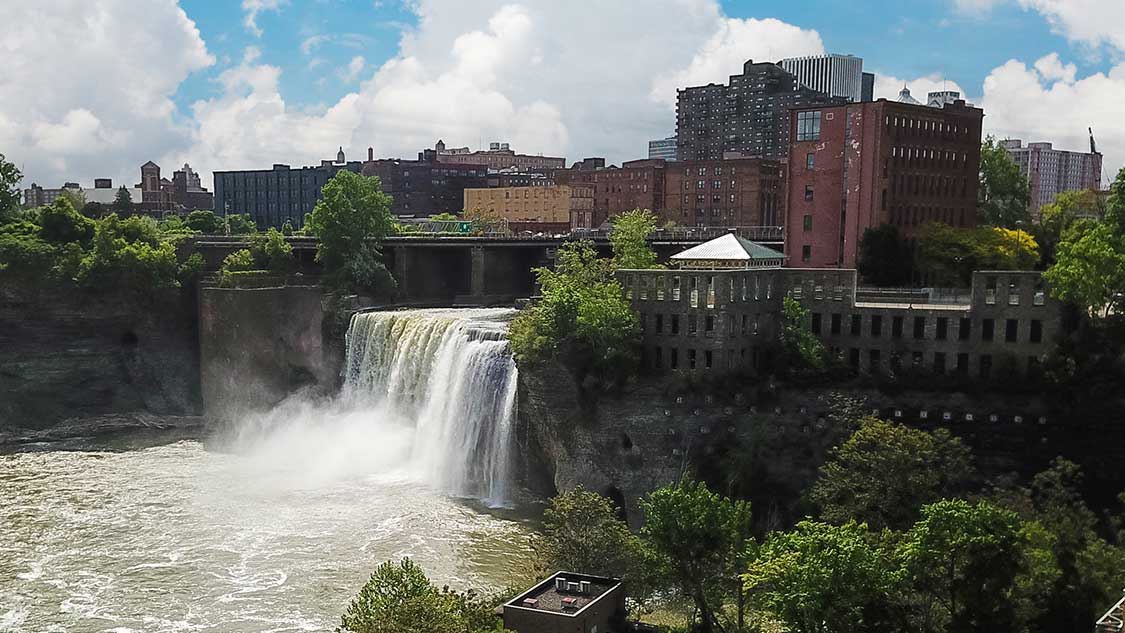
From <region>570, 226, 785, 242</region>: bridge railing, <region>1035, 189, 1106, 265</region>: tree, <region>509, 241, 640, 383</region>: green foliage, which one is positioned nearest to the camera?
<region>509, 241, 640, 383</region>: green foliage

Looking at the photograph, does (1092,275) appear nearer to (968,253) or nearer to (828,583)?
(968,253)

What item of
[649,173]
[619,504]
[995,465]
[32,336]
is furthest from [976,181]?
[32,336]

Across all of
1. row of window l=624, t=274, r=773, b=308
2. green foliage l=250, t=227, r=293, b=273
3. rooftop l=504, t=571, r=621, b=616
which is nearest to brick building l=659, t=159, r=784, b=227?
green foliage l=250, t=227, r=293, b=273

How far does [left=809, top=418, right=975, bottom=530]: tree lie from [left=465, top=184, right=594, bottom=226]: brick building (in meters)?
98.9

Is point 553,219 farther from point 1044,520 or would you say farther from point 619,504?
point 1044,520

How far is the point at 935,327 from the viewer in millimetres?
54000

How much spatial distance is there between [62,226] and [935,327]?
70916 mm

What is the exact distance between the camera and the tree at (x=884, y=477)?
41.3m

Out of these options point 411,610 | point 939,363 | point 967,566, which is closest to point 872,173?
point 939,363

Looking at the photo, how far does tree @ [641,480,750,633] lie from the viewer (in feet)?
124

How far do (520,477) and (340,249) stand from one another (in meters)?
34.3

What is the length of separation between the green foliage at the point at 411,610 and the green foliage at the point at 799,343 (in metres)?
26.4

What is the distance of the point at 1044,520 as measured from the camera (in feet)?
135

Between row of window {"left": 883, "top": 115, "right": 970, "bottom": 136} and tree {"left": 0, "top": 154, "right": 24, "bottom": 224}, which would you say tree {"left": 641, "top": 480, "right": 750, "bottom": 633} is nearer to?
row of window {"left": 883, "top": 115, "right": 970, "bottom": 136}
